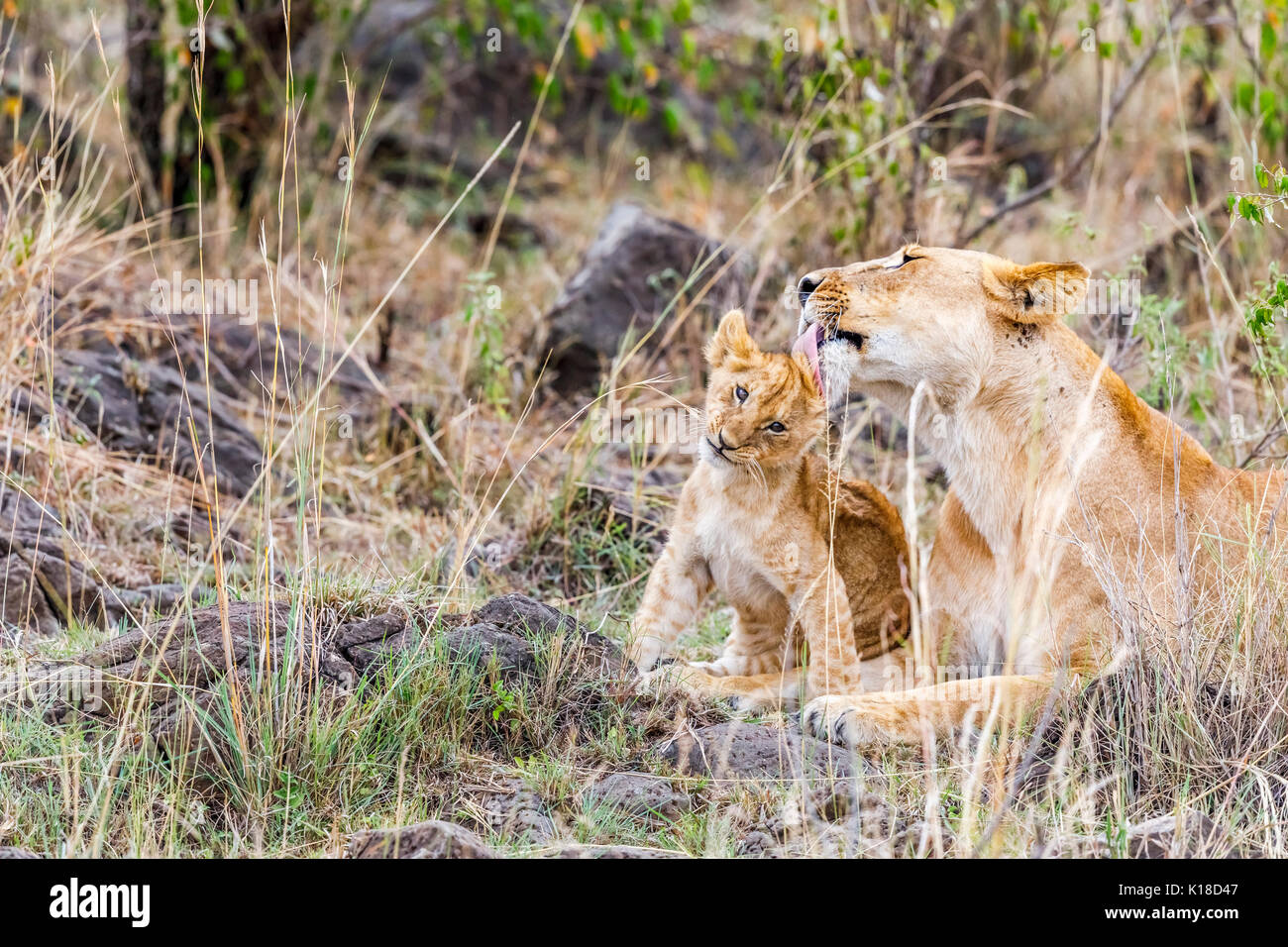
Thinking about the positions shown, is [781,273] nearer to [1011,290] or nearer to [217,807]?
[1011,290]

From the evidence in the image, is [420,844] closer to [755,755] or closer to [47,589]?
[755,755]

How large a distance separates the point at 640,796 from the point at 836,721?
0.58 m

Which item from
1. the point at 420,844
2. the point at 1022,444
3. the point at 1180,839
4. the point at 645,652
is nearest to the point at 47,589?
the point at 645,652

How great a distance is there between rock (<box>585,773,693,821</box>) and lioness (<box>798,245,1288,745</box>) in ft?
1.59

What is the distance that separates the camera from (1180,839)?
308cm

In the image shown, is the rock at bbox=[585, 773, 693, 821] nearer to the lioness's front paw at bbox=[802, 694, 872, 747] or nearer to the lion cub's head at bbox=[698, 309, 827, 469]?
the lioness's front paw at bbox=[802, 694, 872, 747]

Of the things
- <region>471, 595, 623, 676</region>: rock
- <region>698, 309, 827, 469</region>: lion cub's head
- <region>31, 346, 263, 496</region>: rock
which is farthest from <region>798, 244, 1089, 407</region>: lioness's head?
<region>31, 346, 263, 496</region>: rock

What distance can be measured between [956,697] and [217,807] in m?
1.85

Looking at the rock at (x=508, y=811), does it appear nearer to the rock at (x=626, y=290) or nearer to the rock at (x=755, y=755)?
the rock at (x=755, y=755)

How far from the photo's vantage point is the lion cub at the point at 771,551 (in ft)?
13.8

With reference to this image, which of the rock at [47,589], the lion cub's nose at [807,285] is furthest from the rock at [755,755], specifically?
the rock at [47,589]

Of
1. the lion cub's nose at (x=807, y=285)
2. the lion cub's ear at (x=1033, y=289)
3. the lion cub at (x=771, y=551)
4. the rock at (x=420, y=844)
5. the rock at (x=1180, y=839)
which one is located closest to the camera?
the rock at (x=420, y=844)

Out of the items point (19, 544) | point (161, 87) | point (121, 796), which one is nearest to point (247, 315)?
point (161, 87)

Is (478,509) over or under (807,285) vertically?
under
